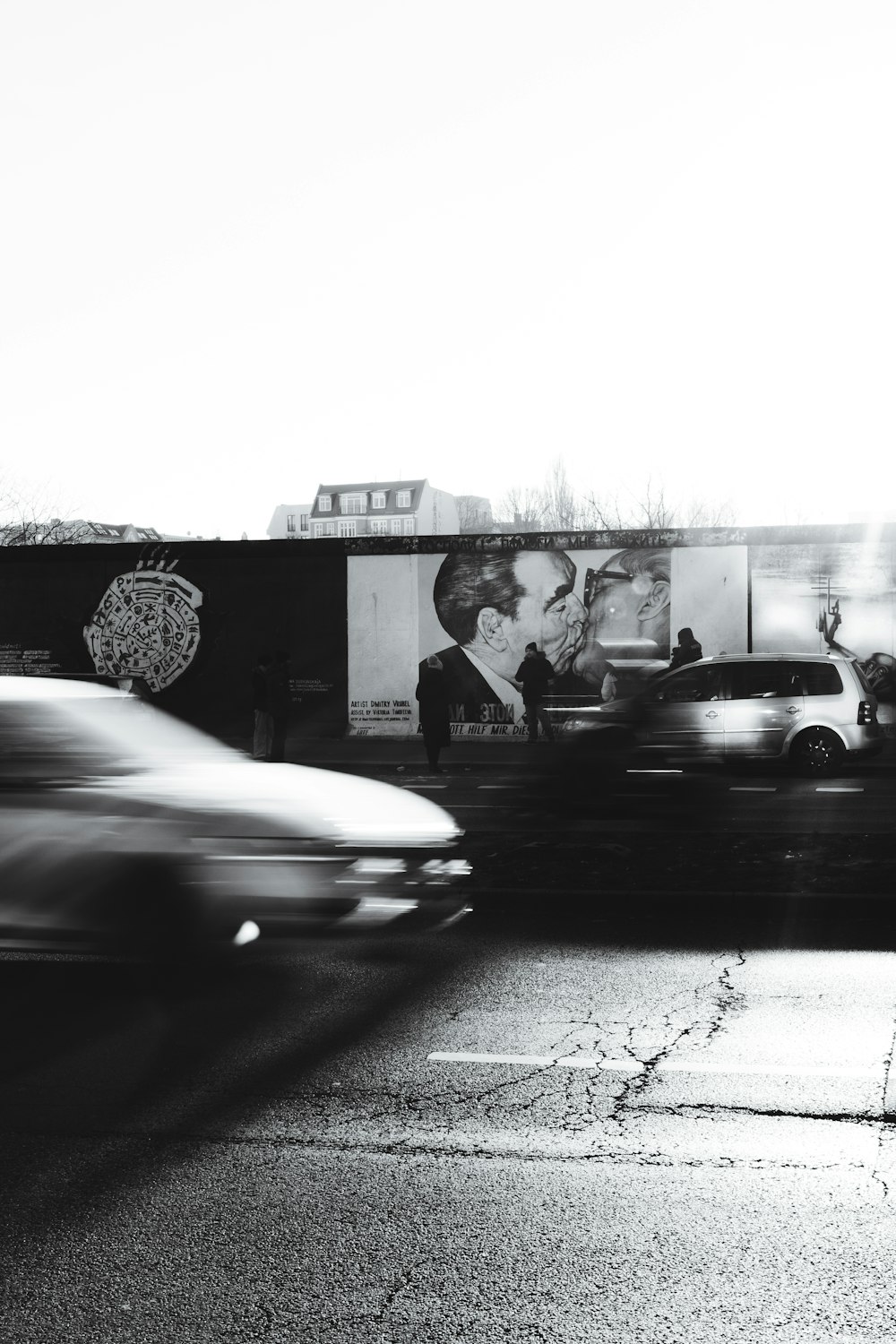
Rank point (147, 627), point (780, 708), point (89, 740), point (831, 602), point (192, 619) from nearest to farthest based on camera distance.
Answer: point (89, 740)
point (780, 708)
point (831, 602)
point (192, 619)
point (147, 627)

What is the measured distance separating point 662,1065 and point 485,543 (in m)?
18.1

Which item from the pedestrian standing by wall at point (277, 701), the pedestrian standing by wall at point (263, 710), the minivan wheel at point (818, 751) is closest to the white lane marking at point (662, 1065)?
the minivan wheel at point (818, 751)

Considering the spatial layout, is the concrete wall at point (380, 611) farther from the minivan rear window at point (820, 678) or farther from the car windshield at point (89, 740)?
the car windshield at point (89, 740)

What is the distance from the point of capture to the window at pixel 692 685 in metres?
16.3

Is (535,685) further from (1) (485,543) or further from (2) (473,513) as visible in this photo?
(2) (473,513)

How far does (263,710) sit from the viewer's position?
19.2 metres

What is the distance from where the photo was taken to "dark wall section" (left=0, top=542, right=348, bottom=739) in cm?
2353

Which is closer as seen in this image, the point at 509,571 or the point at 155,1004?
the point at 155,1004

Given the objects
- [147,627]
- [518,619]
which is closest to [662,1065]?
[518,619]

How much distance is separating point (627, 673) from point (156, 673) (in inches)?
363

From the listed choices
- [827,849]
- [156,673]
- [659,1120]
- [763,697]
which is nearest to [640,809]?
[827,849]

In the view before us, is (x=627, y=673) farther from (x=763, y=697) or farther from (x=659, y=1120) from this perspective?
(x=659, y=1120)

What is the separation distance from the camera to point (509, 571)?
74.7 ft

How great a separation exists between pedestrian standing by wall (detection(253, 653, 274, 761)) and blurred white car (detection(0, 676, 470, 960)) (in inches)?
440
